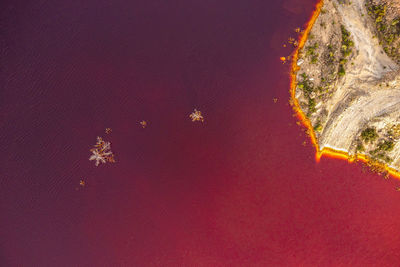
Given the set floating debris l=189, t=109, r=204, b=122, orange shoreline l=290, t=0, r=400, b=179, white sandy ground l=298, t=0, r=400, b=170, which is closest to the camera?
white sandy ground l=298, t=0, r=400, b=170

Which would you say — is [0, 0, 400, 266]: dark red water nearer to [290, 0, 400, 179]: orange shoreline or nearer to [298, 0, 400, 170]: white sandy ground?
[290, 0, 400, 179]: orange shoreline

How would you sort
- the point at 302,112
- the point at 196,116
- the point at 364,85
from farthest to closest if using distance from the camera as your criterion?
1. the point at 196,116
2. the point at 302,112
3. the point at 364,85

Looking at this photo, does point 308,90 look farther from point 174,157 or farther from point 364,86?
point 174,157

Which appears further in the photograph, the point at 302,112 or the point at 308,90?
the point at 302,112

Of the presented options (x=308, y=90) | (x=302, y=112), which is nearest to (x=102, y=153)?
(x=302, y=112)

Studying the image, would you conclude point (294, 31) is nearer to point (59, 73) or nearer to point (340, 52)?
point (340, 52)

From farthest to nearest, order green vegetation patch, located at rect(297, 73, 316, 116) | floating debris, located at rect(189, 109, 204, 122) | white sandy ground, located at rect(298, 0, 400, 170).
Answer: floating debris, located at rect(189, 109, 204, 122)
green vegetation patch, located at rect(297, 73, 316, 116)
white sandy ground, located at rect(298, 0, 400, 170)

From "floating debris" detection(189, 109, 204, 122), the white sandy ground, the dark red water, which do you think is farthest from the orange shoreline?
"floating debris" detection(189, 109, 204, 122)

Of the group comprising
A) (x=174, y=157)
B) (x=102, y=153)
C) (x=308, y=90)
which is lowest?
(x=174, y=157)

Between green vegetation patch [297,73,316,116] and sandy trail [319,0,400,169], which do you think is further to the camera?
green vegetation patch [297,73,316,116]
